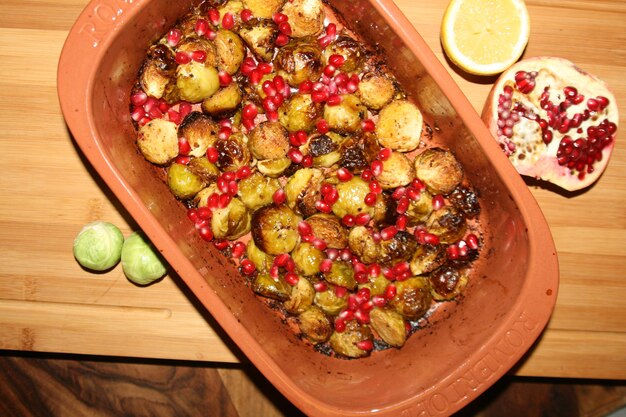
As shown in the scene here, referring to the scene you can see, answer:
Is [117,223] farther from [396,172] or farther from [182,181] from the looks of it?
[396,172]

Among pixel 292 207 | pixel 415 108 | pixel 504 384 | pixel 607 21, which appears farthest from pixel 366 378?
pixel 607 21

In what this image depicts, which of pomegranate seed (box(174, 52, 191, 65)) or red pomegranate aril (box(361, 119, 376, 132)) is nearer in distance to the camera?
pomegranate seed (box(174, 52, 191, 65))

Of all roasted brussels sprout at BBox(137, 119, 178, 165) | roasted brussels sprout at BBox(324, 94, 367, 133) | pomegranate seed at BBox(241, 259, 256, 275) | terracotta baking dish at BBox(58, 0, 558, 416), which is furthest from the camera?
pomegranate seed at BBox(241, 259, 256, 275)

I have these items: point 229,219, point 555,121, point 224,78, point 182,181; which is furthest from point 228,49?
point 555,121

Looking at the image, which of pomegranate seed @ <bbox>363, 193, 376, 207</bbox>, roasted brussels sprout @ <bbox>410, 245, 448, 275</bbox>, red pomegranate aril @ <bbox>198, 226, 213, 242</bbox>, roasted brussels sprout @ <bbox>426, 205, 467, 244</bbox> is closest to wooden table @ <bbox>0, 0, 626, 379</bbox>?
red pomegranate aril @ <bbox>198, 226, 213, 242</bbox>

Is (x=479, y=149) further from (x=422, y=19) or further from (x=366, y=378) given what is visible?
(x=366, y=378)

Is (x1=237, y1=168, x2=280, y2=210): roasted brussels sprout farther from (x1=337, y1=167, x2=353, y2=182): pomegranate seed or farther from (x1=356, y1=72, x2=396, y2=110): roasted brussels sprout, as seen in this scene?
(x1=356, y1=72, x2=396, y2=110): roasted brussels sprout

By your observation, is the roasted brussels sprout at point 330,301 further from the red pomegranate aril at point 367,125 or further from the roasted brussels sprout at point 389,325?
the red pomegranate aril at point 367,125
